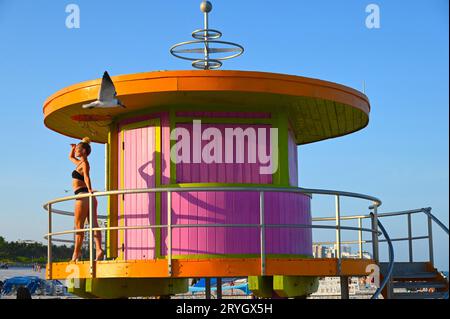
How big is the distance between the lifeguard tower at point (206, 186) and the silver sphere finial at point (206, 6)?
8.18 feet

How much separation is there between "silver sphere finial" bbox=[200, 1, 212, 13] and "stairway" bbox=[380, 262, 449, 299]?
6.10 meters

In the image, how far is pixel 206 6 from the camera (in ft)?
45.5

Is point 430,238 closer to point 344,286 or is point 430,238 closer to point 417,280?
point 417,280

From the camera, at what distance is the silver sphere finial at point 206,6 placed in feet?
45.5

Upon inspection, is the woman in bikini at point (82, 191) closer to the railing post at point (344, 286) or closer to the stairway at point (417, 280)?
the railing post at point (344, 286)

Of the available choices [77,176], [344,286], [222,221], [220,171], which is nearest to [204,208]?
[222,221]

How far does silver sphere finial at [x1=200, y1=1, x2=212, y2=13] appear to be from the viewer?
13875 mm

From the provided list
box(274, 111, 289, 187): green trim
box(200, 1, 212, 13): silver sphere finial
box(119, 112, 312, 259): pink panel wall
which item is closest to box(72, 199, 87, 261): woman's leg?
box(119, 112, 312, 259): pink panel wall

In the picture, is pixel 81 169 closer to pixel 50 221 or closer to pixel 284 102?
pixel 50 221

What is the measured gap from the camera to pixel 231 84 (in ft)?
37.8

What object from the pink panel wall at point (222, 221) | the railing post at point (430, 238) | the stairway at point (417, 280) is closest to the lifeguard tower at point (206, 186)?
the pink panel wall at point (222, 221)

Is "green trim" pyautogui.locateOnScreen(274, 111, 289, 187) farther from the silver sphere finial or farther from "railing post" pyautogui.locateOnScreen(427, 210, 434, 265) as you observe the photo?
"railing post" pyautogui.locateOnScreen(427, 210, 434, 265)
